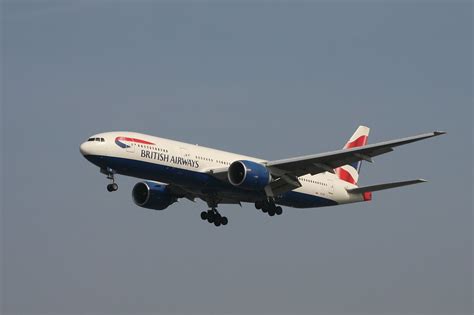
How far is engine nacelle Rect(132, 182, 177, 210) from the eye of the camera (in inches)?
2470

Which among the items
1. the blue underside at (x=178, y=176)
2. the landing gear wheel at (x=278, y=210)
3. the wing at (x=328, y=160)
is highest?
the wing at (x=328, y=160)

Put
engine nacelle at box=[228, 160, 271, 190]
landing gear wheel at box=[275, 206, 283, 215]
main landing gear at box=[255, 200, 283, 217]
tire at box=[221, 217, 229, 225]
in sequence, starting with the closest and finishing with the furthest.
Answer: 1. engine nacelle at box=[228, 160, 271, 190]
2. main landing gear at box=[255, 200, 283, 217]
3. landing gear wheel at box=[275, 206, 283, 215]
4. tire at box=[221, 217, 229, 225]

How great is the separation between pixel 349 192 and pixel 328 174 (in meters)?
1.67

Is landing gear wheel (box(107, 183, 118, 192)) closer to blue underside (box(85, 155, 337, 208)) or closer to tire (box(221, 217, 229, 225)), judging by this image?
blue underside (box(85, 155, 337, 208))

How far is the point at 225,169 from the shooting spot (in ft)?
187

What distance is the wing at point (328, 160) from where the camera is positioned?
177ft

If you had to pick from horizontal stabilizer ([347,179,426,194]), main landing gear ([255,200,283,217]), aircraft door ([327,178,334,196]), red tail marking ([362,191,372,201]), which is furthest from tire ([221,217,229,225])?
red tail marking ([362,191,372,201])

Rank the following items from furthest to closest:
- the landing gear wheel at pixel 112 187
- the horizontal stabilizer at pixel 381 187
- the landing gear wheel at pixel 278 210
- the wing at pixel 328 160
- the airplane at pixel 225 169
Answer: the landing gear wheel at pixel 278 210
the horizontal stabilizer at pixel 381 187
the airplane at pixel 225 169
the landing gear wheel at pixel 112 187
the wing at pixel 328 160

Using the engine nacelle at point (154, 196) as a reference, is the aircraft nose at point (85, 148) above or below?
above

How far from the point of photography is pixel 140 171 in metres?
55.6

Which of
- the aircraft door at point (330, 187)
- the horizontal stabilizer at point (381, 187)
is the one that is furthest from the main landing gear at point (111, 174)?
the horizontal stabilizer at point (381, 187)

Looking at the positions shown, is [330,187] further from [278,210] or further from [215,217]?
[215,217]

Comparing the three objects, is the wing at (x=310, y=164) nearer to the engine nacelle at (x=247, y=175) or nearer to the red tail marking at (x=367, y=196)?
the engine nacelle at (x=247, y=175)

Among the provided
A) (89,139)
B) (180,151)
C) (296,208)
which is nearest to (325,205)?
(296,208)
